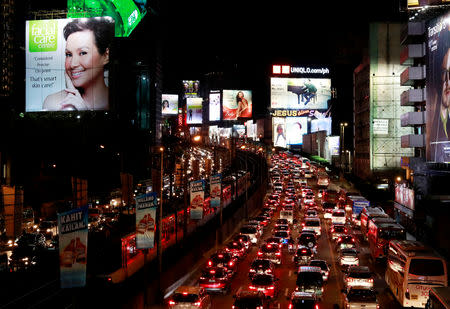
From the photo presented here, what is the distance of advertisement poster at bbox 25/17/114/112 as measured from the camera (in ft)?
148

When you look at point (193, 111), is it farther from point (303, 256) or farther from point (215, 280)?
point (215, 280)

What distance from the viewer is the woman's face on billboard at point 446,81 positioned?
104 feet

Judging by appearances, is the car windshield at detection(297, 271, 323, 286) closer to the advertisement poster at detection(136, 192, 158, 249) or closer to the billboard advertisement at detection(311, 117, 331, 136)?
the advertisement poster at detection(136, 192, 158, 249)

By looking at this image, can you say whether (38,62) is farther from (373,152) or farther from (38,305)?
(373,152)

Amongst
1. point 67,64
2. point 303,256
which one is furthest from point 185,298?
point 67,64

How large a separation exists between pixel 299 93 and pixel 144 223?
A: 72.0 metres

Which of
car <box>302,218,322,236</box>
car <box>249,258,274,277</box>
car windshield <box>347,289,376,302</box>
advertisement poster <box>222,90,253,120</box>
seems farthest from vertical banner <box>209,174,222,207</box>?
advertisement poster <box>222,90,253,120</box>

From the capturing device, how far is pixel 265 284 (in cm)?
1964

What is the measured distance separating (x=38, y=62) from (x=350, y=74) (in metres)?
58.3

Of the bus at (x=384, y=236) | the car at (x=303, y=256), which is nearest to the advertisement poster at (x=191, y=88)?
the bus at (x=384, y=236)

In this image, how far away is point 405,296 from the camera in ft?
56.1

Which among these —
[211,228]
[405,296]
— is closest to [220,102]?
[211,228]

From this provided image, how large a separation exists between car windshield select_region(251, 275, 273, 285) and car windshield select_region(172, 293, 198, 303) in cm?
364

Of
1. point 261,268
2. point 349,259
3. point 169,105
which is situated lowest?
point 349,259
